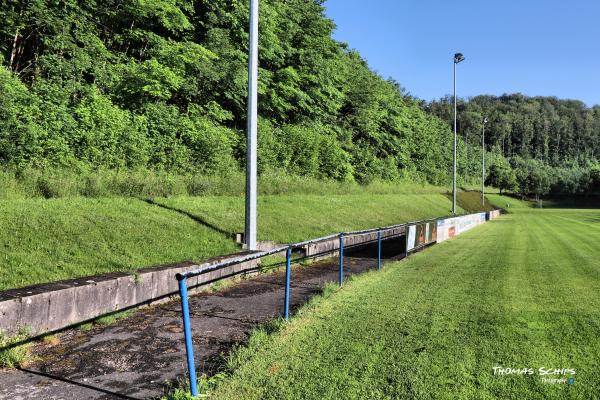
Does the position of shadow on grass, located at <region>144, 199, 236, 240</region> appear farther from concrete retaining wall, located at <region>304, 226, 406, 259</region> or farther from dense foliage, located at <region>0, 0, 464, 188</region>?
dense foliage, located at <region>0, 0, 464, 188</region>

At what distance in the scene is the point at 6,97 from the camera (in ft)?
38.5

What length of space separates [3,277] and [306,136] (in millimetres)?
24006

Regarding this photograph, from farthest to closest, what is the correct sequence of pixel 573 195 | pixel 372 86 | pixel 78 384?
pixel 573 195
pixel 372 86
pixel 78 384

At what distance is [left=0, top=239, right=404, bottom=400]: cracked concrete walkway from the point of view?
448 centimetres

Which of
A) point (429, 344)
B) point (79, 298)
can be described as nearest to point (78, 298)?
point (79, 298)

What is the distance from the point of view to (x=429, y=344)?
5.71 metres

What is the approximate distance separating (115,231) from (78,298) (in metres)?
3.62

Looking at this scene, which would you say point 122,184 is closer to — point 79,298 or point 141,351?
point 79,298

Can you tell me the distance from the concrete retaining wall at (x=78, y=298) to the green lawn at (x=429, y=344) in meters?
1.58

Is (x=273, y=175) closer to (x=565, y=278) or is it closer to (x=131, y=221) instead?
(x=131, y=221)

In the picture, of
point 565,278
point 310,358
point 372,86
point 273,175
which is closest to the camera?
point 310,358

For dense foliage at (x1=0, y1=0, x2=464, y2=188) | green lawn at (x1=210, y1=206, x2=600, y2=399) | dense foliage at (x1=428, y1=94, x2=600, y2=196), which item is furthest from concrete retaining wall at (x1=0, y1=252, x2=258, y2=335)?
dense foliage at (x1=428, y1=94, x2=600, y2=196)

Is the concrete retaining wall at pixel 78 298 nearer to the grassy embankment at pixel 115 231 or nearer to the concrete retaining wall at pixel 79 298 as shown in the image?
the concrete retaining wall at pixel 79 298

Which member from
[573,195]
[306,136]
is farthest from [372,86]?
[573,195]
